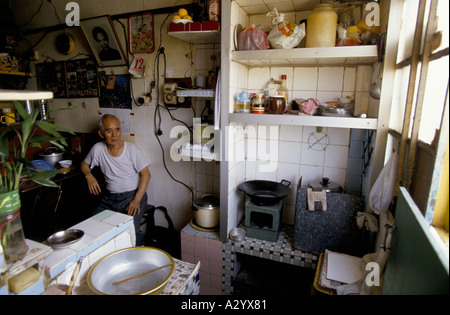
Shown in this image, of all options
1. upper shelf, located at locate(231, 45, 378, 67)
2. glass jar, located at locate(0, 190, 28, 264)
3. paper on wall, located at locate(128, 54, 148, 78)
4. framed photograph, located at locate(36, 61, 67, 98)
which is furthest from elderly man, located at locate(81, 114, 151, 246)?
glass jar, located at locate(0, 190, 28, 264)

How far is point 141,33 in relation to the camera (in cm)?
272

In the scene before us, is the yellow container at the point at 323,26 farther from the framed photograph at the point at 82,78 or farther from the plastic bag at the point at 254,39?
the framed photograph at the point at 82,78

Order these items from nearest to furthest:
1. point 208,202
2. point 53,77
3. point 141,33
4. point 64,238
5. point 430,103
Answer: point 430,103, point 64,238, point 208,202, point 141,33, point 53,77

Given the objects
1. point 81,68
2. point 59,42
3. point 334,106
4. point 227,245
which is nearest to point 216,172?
point 227,245

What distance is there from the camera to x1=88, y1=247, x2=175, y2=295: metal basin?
1.17 metres

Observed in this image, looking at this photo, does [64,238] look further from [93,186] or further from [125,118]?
[125,118]

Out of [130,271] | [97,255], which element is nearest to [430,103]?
[130,271]

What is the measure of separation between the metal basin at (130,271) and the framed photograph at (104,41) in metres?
2.21

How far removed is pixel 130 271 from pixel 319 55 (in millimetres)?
1646

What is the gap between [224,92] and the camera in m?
1.98

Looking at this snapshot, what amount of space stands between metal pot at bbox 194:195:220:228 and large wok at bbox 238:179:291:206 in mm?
291

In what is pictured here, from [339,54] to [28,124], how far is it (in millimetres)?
1668

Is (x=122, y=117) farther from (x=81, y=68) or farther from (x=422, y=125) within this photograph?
(x=422, y=125)

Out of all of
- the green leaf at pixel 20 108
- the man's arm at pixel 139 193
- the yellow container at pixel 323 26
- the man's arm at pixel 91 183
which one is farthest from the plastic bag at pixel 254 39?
the man's arm at pixel 91 183
